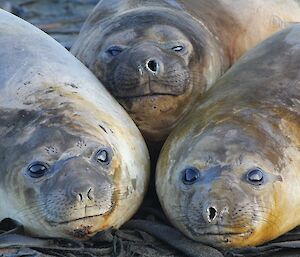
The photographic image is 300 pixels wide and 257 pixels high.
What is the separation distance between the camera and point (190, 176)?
488 centimetres

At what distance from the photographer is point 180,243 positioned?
4.94m

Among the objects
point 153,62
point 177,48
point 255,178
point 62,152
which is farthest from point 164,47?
point 255,178

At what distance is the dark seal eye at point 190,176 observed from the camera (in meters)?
4.85

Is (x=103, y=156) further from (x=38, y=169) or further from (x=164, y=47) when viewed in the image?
(x=164, y=47)

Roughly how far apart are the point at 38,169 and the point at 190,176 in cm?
69

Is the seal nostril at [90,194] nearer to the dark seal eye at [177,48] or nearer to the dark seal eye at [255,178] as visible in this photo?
the dark seal eye at [255,178]

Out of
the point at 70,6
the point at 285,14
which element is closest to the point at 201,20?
the point at 285,14

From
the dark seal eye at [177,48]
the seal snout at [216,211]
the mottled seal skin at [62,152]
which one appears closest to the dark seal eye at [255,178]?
the seal snout at [216,211]

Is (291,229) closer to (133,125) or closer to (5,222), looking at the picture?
(133,125)

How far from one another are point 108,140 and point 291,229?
968 millimetres

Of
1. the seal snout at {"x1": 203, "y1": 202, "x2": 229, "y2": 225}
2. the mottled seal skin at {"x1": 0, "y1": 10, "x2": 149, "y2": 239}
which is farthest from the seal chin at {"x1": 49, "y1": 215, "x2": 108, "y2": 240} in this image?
the seal snout at {"x1": 203, "y1": 202, "x2": 229, "y2": 225}

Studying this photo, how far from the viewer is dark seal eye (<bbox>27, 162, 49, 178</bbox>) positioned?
4.83 meters

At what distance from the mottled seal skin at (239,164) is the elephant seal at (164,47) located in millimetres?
284

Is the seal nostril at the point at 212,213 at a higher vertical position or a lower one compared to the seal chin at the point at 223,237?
higher
